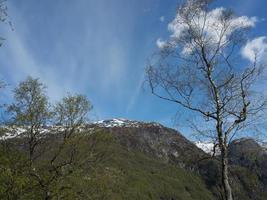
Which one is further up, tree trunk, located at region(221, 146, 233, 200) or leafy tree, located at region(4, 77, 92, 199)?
leafy tree, located at region(4, 77, 92, 199)

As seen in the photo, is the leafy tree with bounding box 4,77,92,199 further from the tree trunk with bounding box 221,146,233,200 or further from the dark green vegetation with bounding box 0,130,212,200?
the tree trunk with bounding box 221,146,233,200

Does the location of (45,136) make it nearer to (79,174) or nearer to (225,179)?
(79,174)

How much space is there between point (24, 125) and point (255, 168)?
26.0 metres

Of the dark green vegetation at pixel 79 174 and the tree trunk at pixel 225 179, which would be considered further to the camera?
the dark green vegetation at pixel 79 174

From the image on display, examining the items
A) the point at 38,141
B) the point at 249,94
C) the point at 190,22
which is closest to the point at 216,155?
the point at 249,94

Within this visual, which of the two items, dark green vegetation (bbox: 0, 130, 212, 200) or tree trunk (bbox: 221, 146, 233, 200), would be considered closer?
tree trunk (bbox: 221, 146, 233, 200)

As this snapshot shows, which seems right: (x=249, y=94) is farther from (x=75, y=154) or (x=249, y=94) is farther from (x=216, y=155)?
(x=75, y=154)

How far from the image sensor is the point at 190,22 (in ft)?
69.1

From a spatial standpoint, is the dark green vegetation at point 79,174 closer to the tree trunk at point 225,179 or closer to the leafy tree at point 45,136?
the leafy tree at point 45,136

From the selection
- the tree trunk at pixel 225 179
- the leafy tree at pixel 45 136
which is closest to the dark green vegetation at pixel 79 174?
the leafy tree at pixel 45 136

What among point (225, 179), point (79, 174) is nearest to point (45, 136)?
point (79, 174)

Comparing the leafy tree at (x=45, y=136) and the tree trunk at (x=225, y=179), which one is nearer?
Answer: the tree trunk at (x=225, y=179)

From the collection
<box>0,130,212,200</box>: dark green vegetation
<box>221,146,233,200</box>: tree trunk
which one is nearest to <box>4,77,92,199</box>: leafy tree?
<box>0,130,212,200</box>: dark green vegetation

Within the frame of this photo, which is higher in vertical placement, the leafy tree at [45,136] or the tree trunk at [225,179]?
the leafy tree at [45,136]
